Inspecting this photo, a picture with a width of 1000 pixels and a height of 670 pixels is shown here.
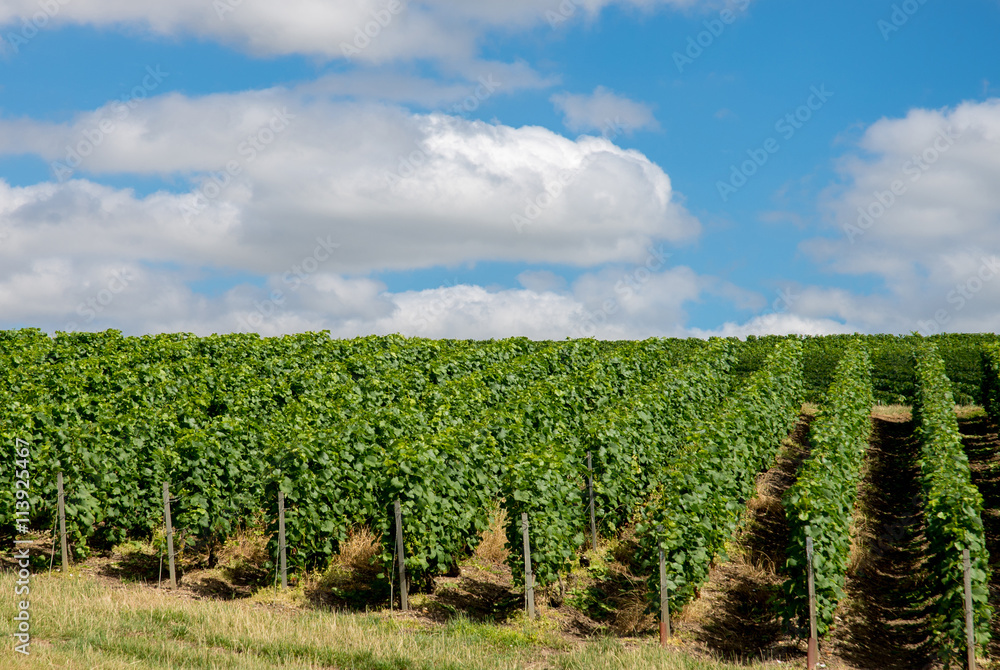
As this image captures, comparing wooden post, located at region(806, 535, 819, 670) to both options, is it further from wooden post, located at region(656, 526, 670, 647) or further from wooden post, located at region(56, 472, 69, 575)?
wooden post, located at region(56, 472, 69, 575)

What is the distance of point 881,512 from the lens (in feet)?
66.9

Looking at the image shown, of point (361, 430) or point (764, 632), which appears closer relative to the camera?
point (764, 632)

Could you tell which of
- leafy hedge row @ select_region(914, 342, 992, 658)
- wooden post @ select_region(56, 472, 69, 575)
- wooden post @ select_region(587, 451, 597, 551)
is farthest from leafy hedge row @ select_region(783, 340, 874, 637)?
wooden post @ select_region(56, 472, 69, 575)

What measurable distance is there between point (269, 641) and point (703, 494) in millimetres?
7603

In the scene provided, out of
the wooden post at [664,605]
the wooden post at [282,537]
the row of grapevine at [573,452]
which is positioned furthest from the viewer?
the wooden post at [282,537]

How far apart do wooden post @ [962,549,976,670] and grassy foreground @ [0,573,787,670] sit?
4.03 metres

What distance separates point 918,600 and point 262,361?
67.5 feet

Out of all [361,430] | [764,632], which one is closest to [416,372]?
[361,430]

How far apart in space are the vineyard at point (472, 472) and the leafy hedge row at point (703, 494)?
49 mm

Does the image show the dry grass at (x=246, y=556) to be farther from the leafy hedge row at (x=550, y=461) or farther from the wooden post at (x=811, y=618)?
the wooden post at (x=811, y=618)

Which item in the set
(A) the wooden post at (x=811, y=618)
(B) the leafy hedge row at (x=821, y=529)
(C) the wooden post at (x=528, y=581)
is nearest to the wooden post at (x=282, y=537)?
(C) the wooden post at (x=528, y=581)

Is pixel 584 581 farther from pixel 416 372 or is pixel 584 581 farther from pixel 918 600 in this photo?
pixel 416 372

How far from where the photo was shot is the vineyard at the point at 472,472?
1293cm

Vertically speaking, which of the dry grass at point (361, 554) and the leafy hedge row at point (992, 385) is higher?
the leafy hedge row at point (992, 385)
